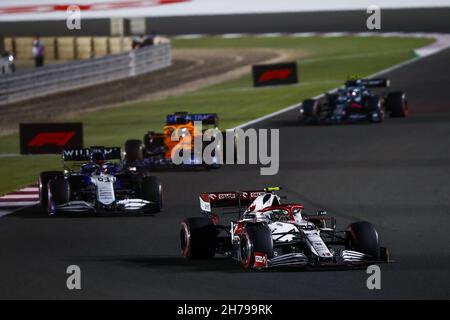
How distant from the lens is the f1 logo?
27062mm

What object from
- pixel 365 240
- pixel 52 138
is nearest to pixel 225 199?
pixel 365 240

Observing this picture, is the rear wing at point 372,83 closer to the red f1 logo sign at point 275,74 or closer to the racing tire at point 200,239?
the red f1 logo sign at point 275,74

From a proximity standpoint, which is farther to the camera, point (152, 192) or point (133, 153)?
point (133, 153)

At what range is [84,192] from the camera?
2138 centimetres

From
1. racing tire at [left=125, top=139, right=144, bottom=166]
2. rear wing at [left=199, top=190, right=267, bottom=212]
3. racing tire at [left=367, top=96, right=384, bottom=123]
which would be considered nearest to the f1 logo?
racing tire at [left=125, top=139, right=144, bottom=166]

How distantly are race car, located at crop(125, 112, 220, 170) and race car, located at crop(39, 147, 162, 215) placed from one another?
4.21 m

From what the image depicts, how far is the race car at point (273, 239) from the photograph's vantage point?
15758 mm

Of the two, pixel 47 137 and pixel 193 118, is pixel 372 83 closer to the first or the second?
pixel 193 118

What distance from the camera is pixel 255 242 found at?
15.7 meters

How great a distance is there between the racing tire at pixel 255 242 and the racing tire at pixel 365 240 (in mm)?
1111

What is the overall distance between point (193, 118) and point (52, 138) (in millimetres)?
2974

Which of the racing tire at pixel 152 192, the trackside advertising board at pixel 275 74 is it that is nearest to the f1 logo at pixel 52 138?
the racing tire at pixel 152 192

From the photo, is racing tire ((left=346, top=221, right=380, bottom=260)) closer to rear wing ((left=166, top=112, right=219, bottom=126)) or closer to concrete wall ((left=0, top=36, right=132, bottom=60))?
rear wing ((left=166, top=112, right=219, bottom=126))

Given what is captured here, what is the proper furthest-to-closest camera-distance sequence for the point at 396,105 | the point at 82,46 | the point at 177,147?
the point at 82,46 < the point at 396,105 < the point at 177,147
